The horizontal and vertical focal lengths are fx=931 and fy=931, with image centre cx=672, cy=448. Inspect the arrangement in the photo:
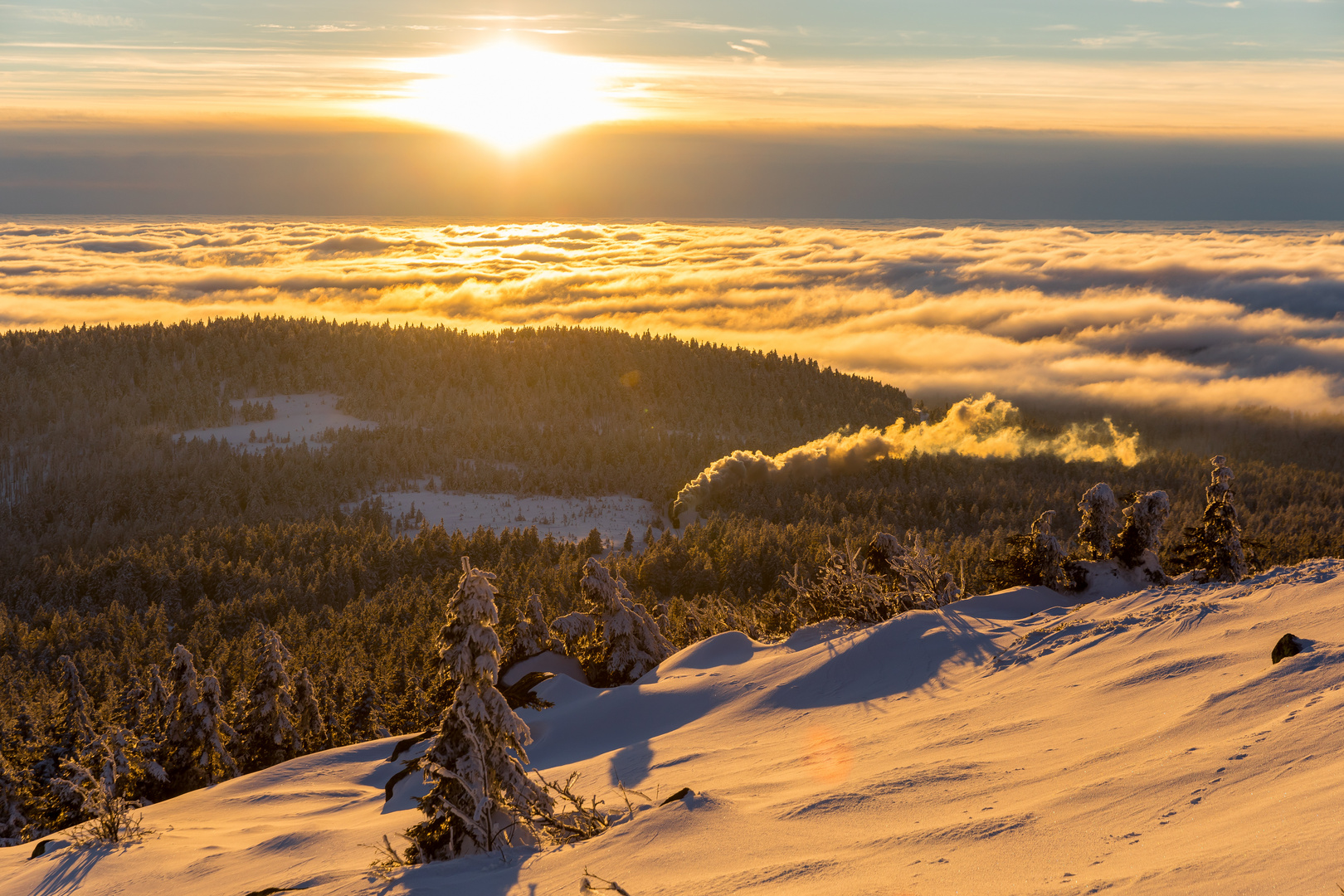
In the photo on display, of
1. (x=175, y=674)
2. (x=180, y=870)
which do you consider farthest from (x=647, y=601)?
(x=180, y=870)

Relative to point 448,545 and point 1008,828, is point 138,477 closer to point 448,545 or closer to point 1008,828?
point 448,545

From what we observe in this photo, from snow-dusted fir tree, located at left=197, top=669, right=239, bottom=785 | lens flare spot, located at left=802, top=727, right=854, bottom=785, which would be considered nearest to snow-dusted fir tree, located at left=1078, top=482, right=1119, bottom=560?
lens flare spot, located at left=802, top=727, right=854, bottom=785

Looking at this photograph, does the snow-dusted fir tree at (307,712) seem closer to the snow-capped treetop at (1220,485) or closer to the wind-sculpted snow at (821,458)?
the snow-capped treetop at (1220,485)

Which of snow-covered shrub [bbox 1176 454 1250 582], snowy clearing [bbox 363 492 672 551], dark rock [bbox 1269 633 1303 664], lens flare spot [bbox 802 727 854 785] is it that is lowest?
snowy clearing [bbox 363 492 672 551]

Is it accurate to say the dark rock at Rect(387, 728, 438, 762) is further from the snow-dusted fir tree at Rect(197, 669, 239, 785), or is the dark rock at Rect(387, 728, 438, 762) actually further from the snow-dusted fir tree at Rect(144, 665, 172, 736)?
the snow-dusted fir tree at Rect(144, 665, 172, 736)

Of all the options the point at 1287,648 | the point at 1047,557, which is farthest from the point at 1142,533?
the point at 1287,648

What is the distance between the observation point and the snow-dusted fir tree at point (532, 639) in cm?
3825

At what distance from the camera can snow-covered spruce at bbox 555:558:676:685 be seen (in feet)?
115

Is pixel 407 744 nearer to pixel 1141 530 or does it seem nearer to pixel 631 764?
pixel 631 764

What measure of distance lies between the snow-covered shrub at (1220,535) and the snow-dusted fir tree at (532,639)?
83.2 ft

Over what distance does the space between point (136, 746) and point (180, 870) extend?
97.3 ft

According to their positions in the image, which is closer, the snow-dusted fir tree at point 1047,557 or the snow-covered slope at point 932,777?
the snow-covered slope at point 932,777

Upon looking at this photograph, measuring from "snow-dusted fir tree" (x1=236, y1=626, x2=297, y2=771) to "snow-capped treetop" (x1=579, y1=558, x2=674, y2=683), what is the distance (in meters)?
18.9

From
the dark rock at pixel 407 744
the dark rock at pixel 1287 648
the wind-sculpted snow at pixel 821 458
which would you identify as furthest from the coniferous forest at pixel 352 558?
the dark rock at pixel 1287 648
